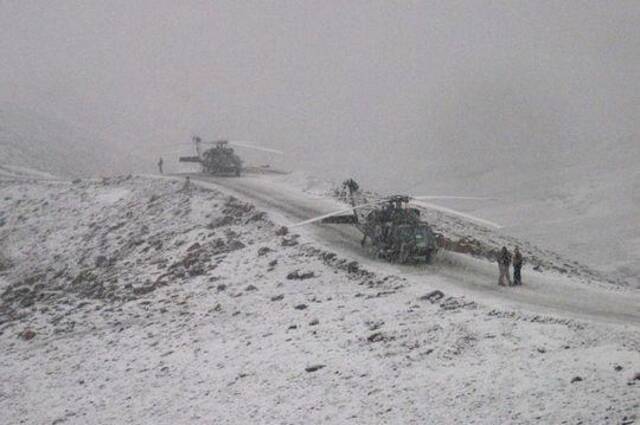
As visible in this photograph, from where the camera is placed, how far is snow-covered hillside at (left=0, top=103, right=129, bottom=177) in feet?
206

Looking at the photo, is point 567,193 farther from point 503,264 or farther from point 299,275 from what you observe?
point 299,275

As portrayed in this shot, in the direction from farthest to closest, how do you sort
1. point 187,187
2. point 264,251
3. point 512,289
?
point 187,187 → point 264,251 → point 512,289

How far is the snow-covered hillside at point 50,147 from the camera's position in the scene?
62781 mm

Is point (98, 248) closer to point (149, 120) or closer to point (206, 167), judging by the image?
point (206, 167)

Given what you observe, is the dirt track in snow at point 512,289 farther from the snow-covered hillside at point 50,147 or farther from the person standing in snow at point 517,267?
the snow-covered hillside at point 50,147

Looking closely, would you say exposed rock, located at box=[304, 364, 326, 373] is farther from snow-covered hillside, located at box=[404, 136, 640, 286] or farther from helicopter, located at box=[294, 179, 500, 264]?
snow-covered hillside, located at box=[404, 136, 640, 286]

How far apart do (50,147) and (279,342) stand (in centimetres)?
6328

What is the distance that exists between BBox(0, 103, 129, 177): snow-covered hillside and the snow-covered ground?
36.4m

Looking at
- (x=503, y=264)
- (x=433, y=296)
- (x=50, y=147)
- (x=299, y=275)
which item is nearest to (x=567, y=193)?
(x=503, y=264)

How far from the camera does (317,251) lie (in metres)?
23.5

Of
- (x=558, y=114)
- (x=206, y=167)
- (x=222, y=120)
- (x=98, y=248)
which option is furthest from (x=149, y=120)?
(x=98, y=248)

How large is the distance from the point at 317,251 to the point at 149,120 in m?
110

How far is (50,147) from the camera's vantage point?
236 ft

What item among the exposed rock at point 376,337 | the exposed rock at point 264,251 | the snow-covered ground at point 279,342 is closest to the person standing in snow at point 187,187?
the snow-covered ground at point 279,342
